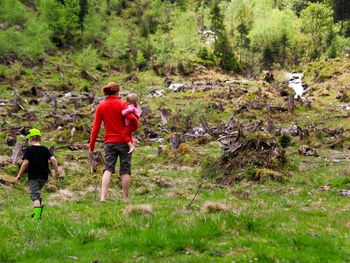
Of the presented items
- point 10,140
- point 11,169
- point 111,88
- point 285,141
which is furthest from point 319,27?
point 111,88

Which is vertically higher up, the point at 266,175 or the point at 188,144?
the point at 266,175

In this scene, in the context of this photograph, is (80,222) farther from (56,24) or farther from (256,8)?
(256,8)

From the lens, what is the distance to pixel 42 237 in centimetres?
A: 940

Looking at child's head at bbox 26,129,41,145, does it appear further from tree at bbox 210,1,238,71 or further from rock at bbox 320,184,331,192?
tree at bbox 210,1,238,71

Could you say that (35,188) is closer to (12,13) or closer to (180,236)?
(180,236)

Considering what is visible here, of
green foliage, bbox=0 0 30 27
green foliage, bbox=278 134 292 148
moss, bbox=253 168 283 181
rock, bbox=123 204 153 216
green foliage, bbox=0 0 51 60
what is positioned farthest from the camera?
green foliage, bbox=0 0 30 27

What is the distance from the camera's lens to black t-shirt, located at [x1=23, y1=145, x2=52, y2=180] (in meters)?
11.8

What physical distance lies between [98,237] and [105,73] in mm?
93442

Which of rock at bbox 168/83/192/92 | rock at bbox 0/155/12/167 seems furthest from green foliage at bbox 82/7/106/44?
rock at bbox 0/155/12/167

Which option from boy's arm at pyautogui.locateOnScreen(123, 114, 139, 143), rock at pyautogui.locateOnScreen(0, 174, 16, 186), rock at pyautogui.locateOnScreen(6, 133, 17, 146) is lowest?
rock at pyautogui.locateOnScreen(6, 133, 17, 146)

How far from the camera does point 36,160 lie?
11.8m

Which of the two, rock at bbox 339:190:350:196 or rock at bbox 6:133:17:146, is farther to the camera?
rock at bbox 6:133:17:146

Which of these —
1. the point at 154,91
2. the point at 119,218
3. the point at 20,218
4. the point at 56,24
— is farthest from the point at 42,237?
the point at 56,24

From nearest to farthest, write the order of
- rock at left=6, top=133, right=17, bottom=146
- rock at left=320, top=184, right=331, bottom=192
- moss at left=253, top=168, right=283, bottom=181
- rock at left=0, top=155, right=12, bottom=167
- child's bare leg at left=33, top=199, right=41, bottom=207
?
child's bare leg at left=33, top=199, right=41, bottom=207 → rock at left=320, top=184, right=331, bottom=192 → moss at left=253, top=168, right=283, bottom=181 → rock at left=0, top=155, right=12, bottom=167 → rock at left=6, top=133, right=17, bottom=146
